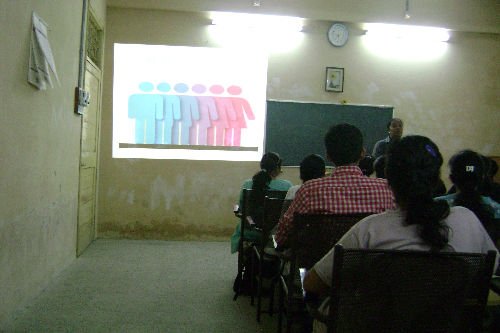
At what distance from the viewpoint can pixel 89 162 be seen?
4.73 metres

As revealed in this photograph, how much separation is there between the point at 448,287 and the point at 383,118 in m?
4.54

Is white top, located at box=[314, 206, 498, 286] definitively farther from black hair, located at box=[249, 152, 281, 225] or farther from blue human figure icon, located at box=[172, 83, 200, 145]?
blue human figure icon, located at box=[172, 83, 200, 145]

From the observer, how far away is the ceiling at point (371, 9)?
517 centimetres

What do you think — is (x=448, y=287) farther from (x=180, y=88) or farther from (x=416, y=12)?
(x=416, y=12)

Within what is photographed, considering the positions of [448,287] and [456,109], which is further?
[456,109]

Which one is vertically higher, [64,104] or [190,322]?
[64,104]

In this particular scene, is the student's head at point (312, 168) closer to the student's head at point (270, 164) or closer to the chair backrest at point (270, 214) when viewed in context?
the chair backrest at point (270, 214)

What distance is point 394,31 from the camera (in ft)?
18.0

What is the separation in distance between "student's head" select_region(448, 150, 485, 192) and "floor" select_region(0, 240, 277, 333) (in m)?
1.38

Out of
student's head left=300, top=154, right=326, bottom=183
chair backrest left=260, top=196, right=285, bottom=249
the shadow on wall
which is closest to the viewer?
chair backrest left=260, top=196, right=285, bottom=249

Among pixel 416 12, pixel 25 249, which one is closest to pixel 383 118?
pixel 416 12

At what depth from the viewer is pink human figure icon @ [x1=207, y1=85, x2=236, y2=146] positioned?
5.46 m

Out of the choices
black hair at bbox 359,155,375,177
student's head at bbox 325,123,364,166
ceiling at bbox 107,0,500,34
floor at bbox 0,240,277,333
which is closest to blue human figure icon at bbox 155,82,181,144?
ceiling at bbox 107,0,500,34

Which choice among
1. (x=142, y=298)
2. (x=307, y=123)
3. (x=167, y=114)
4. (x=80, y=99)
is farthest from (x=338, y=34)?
(x=142, y=298)
